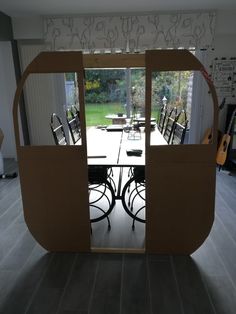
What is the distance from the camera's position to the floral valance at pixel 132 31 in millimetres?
3873

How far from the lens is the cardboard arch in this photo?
1.78 meters

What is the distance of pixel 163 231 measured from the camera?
210 cm

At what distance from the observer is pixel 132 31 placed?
13.0 feet

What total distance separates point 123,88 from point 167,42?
1132mm

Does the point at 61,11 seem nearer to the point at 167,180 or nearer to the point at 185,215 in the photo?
the point at 167,180

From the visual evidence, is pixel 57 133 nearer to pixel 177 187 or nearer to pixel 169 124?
pixel 169 124

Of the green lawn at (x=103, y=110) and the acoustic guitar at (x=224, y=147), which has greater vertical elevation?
the green lawn at (x=103, y=110)

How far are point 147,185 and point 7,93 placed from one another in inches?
139

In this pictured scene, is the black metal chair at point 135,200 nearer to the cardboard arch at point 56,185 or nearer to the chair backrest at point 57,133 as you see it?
the cardboard arch at point 56,185

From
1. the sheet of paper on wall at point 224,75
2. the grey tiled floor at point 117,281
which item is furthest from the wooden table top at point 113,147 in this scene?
the sheet of paper on wall at point 224,75

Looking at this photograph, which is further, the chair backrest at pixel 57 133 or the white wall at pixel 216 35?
the white wall at pixel 216 35

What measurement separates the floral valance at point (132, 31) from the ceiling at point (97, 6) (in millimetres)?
120

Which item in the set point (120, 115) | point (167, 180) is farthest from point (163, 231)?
point (120, 115)

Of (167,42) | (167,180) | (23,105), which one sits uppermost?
(167,42)
